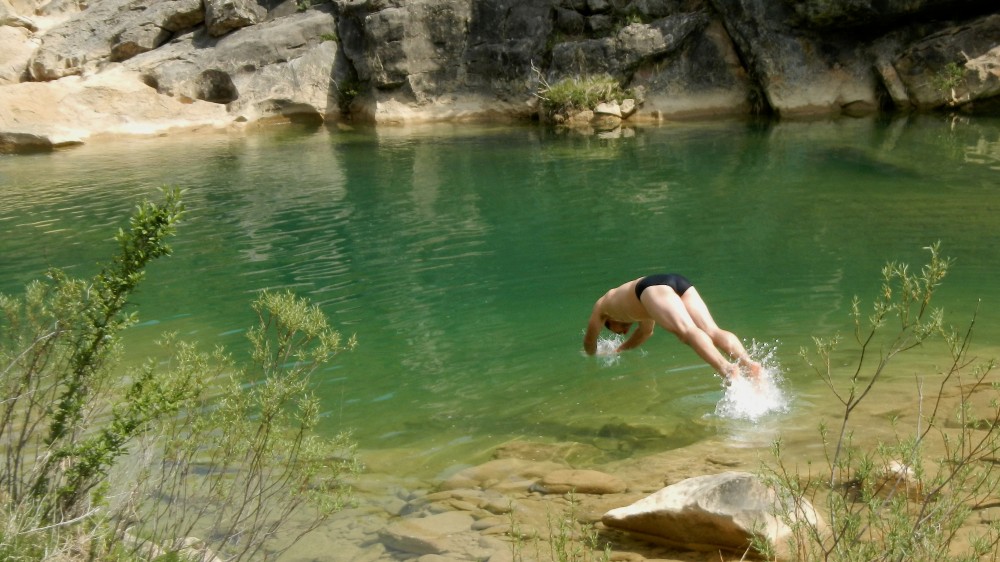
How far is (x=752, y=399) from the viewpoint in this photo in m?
6.89

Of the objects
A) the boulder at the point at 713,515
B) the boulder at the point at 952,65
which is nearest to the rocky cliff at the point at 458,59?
the boulder at the point at 952,65

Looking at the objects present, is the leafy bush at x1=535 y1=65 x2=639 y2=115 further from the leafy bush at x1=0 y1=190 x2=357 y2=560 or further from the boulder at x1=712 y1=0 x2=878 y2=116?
the leafy bush at x1=0 y1=190 x2=357 y2=560

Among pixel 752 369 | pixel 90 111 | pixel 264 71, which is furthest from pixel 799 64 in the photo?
pixel 90 111

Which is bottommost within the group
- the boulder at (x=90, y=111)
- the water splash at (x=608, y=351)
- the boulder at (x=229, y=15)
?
the water splash at (x=608, y=351)

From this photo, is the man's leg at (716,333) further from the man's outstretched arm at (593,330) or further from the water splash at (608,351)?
the water splash at (608,351)

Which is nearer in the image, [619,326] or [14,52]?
[619,326]

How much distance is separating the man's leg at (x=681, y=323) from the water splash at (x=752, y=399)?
0.58 feet

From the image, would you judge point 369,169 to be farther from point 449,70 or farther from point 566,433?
point 566,433

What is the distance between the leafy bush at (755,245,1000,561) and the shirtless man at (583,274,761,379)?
33.6 inches

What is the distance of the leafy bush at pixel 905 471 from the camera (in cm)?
352

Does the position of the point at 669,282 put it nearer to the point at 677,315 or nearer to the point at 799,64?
the point at 677,315

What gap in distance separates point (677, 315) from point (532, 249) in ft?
17.3

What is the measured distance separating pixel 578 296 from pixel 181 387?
245 inches

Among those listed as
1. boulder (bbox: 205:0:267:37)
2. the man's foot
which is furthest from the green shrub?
the man's foot
